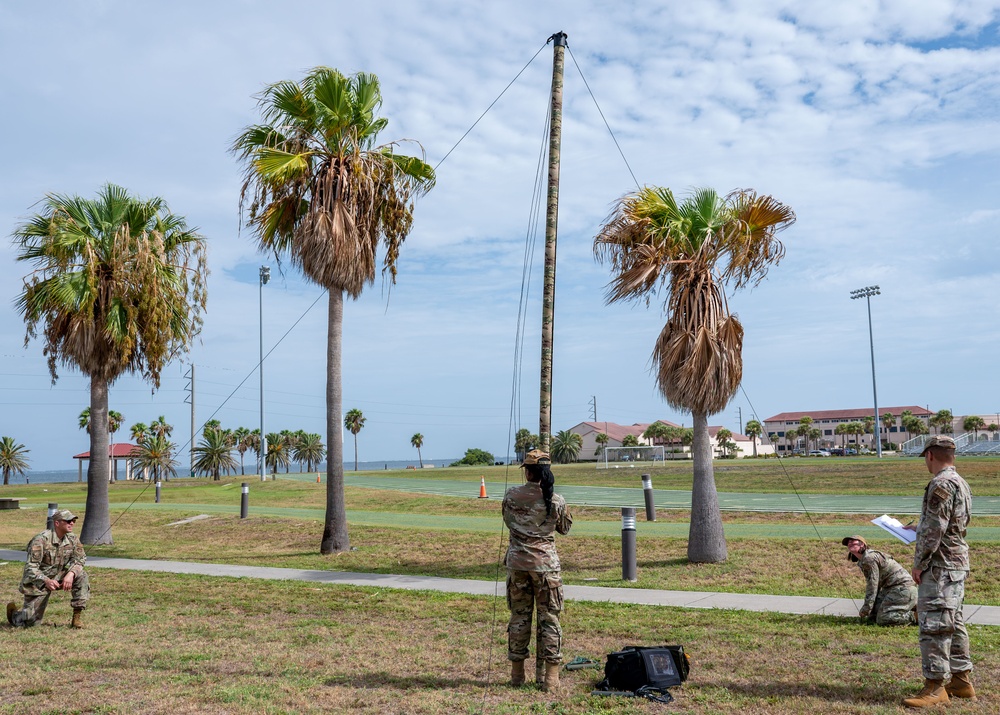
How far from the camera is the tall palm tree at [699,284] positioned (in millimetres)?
15086

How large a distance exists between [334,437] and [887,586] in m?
11.4

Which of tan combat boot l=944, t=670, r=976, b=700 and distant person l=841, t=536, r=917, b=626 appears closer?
tan combat boot l=944, t=670, r=976, b=700

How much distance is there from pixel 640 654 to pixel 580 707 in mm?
766

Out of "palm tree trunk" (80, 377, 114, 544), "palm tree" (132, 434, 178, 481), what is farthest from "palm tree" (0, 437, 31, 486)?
"palm tree trunk" (80, 377, 114, 544)

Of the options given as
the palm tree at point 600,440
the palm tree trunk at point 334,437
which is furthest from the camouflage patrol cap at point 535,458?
the palm tree at point 600,440

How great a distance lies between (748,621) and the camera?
10.3 meters

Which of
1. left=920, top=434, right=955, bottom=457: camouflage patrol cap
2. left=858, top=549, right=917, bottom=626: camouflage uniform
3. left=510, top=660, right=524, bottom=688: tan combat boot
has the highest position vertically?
left=920, top=434, right=955, bottom=457: camouflage patrol cap

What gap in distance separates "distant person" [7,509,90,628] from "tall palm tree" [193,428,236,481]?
78322mm

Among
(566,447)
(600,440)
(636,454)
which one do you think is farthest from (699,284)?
(600,440)

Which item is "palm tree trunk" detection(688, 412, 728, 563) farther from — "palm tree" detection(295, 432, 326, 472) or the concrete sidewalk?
"palm tree" detection(295, 432, 326, 472)

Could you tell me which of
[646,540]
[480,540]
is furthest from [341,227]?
[646,540]

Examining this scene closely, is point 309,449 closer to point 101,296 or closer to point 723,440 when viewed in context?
point 723,440

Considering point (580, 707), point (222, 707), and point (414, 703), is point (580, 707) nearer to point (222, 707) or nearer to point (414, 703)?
point (414, 703)

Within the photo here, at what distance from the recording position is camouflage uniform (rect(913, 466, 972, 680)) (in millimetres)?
6742
